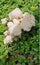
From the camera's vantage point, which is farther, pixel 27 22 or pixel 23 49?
pixel 27 22

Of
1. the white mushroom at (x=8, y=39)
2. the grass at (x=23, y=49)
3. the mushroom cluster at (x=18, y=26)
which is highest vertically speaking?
the mushroom cluster at (x=18, y=26)

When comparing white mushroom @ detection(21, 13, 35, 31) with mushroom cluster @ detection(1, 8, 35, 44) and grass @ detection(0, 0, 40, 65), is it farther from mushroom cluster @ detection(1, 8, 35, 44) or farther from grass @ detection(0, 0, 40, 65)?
grass @ detection(0, 0, 40, 65)

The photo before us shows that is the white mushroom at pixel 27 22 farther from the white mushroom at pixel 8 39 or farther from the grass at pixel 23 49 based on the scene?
the white mushroom at pixel 8 39

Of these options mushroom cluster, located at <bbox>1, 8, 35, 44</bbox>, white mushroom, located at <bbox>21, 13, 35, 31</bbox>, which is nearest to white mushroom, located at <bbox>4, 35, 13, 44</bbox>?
mushroom cluster, located at <bbox>1, 8, 35, 44</bbox>

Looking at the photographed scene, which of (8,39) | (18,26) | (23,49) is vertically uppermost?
(18,26)

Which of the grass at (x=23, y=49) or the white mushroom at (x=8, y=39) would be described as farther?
the white mushroom at (x=8, y=39)

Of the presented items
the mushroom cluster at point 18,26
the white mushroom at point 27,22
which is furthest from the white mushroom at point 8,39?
the white mushroom at point 27,22

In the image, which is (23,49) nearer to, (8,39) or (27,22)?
(8,39)

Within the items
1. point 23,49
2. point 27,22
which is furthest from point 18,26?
point 23,49
